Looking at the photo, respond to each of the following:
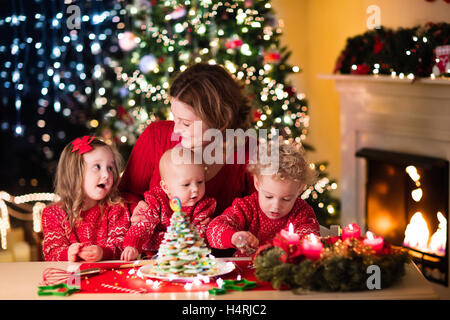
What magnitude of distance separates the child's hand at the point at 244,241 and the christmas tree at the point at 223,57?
79.4 inches

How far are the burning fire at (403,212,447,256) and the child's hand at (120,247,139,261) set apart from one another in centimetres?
245

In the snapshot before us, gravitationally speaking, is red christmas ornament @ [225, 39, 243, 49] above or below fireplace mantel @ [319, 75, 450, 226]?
above

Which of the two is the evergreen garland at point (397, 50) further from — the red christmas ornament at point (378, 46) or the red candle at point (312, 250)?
the red candle at point (312, 250)

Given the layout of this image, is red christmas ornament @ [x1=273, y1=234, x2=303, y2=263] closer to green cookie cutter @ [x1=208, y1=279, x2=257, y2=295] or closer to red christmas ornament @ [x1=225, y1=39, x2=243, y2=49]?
green cookie cutter @ [x1=208, y1=279, x2=257, y2=295]

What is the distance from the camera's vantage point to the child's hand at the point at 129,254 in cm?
220

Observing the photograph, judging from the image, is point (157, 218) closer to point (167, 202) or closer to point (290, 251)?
point (167, 202)

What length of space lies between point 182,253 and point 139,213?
567 mm

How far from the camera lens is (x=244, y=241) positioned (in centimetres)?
217

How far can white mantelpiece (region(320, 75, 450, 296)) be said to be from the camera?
412 centimetres

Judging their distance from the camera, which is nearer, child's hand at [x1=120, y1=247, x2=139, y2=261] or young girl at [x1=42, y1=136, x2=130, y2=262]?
child's hand at [x1=120, y1=247, x2=139, y2=261]

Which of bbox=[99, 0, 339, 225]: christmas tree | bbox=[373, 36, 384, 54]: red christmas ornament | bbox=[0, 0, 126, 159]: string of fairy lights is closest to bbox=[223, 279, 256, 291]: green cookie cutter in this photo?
bbox=[99, 0, 339, 225]: christmas tree

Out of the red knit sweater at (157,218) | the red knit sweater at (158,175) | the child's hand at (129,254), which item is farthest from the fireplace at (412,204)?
the child's hand at (129,254)

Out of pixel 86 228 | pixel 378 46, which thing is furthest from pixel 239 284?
pixel 378 46
